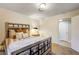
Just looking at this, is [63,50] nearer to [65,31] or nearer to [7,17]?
[65,31]

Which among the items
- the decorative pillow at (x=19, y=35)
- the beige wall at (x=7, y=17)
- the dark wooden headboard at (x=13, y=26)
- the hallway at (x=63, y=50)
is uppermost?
the beige wall at (x=7, y=17)

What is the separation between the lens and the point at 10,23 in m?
1.31

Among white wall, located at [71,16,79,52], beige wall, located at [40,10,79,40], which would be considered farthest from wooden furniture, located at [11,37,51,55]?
white wall, located at [71,16,79,52]

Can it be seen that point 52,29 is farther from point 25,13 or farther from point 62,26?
point 25,13

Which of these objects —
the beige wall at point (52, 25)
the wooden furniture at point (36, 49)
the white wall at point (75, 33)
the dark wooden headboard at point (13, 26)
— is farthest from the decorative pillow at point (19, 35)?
the white wall at point (75, 33)

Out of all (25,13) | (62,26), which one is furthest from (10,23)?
(62,26)

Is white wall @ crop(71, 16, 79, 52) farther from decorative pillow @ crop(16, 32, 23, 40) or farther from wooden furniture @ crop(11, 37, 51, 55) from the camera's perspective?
decorative pillow @ crop(16, 32, 23, 40)

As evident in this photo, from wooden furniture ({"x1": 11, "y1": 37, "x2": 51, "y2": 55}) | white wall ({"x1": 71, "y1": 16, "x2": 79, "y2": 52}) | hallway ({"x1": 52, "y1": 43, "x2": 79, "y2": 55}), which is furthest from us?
white wall ({"x1": 71, "y1": 16, "x2": 79, "y2": 52})

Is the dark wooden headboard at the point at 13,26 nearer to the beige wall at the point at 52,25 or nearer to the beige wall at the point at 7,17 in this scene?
the beige wall at the point at 7,17

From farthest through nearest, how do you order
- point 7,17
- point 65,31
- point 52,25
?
1. point 52,25
2. point 65,31
3. point 7,17

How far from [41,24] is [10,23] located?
55cm

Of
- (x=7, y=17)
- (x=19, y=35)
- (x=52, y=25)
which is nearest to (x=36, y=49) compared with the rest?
(x=19, y=35)

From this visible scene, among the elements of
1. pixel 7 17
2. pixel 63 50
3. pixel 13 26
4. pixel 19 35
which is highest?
pixel 7 17

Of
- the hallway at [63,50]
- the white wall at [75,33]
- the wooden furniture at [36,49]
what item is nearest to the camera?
the wooden furniture at [36,49]
